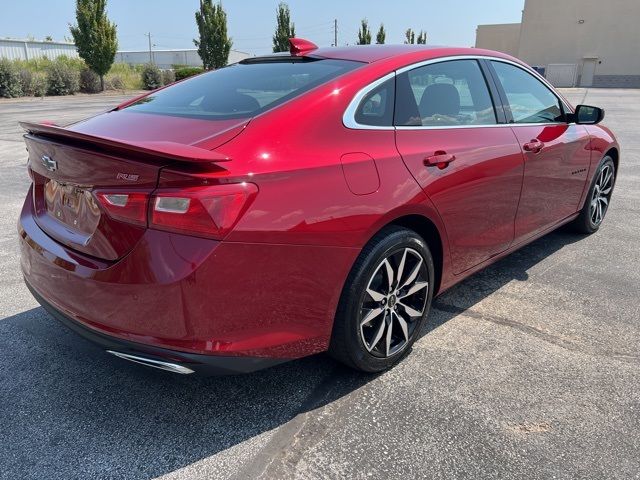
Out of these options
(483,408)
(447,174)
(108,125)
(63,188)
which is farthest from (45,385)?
(447,174)

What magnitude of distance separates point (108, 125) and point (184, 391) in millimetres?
1355

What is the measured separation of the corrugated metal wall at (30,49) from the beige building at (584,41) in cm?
4316

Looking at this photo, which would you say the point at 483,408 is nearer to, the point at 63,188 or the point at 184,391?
the point at 184,391

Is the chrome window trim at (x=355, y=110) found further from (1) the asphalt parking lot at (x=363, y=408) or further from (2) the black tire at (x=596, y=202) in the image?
(2) the black tire at (x=596, y=202)

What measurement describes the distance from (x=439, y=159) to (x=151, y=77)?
37.3m

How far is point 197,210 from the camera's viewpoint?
1.89 m

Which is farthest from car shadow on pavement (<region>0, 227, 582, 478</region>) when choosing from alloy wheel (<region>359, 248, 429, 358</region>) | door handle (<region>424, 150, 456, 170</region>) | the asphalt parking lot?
door handle (<region>424, 150, 456, 170</region>)

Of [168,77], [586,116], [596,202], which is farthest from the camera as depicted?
[168,77]

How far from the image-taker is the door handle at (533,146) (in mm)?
3454

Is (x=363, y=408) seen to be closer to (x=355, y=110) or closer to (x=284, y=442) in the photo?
(x=284, y=442)

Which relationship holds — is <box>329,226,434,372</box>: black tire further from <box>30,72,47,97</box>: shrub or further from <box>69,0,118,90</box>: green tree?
<box>69,0,118,90</box>: green tree

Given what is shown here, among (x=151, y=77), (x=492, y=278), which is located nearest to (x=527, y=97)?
(x=492, y=278)

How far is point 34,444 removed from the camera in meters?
2.23

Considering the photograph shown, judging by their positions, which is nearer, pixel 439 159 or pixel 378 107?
pixel 378 107
